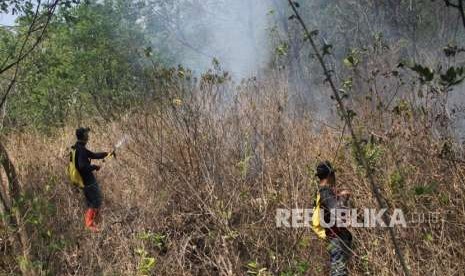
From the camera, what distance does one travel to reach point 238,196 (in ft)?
14.3

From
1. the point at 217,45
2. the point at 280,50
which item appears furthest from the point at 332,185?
the point at 217,45

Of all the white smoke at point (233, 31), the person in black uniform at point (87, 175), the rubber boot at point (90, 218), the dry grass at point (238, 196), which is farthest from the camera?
the white smoke at point (233, 31)

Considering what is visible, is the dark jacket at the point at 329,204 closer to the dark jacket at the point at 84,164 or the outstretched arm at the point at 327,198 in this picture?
the outstretched arm at the point at 327,198

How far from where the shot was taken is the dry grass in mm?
3613

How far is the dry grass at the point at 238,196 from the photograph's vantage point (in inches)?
142

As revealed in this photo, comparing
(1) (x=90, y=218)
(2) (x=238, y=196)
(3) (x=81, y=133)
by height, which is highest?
(3) (x=81, y=133)

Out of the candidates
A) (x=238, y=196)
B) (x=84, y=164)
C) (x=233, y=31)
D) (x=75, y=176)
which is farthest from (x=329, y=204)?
(x=233, y=31)

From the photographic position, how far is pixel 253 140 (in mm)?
4824

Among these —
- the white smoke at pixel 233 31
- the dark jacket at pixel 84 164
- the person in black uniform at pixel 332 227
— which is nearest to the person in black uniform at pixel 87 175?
the dark jacket at pixel 84 164

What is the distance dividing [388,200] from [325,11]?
11041 mm

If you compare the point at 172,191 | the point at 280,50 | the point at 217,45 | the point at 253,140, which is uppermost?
the point at 217,45

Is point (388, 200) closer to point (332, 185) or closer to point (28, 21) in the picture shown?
point (332, 185)

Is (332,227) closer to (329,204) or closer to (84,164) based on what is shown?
(329,204)

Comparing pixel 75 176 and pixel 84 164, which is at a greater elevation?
pixel 84 164
